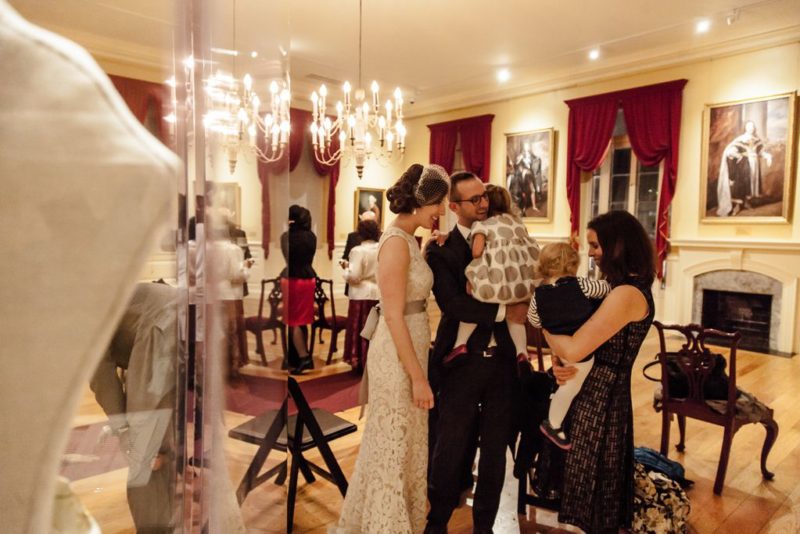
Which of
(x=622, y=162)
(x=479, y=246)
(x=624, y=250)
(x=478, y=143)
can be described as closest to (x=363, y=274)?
(x=479, y=246)

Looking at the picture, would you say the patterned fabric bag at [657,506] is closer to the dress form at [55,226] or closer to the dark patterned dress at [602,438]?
the dark patterned dress at [602,438]

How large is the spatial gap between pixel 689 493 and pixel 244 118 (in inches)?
130

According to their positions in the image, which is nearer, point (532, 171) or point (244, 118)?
point (244, 118)

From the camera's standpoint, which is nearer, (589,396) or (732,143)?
(589,396)

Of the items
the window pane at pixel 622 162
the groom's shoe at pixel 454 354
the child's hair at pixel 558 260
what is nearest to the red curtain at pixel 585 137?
the window pane at pixel 622 162

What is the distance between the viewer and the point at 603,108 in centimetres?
806

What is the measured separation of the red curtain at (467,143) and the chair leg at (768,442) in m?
7.19

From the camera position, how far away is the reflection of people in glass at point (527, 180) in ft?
29.7

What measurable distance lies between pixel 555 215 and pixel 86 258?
911cm

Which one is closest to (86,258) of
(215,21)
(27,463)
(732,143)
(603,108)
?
(27,463)

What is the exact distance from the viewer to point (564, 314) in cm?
208

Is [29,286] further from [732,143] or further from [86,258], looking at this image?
[732,143]

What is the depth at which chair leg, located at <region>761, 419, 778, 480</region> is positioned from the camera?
305 centimetres

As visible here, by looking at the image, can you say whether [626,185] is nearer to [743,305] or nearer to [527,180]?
[527,180]
